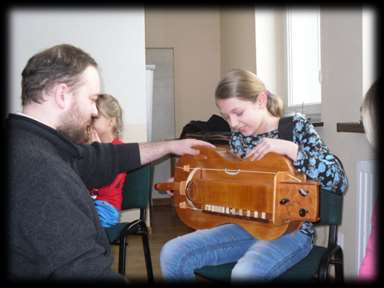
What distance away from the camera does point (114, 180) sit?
2219mm

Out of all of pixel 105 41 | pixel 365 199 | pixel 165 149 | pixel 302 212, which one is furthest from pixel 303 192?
pixel 105 41

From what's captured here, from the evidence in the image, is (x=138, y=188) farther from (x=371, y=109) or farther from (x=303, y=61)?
(x=303, y=61)

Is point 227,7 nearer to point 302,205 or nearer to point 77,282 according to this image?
point 302,205

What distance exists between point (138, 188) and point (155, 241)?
1801mm

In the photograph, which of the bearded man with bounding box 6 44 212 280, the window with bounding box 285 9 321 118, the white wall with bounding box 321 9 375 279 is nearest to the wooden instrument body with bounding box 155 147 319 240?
the bearded man with bounding box 6 44 212 280

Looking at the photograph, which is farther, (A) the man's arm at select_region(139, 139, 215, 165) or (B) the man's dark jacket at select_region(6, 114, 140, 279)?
(A) the man's arm at select_region(139, 139, 215, 165)

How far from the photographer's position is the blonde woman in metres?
1.58

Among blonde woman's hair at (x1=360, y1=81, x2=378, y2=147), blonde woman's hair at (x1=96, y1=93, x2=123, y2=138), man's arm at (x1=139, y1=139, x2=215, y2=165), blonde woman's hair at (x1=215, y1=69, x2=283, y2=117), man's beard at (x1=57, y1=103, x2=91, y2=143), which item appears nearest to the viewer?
blonde woman's hair at (x1=360, y1=81, x2=378, y2=147)

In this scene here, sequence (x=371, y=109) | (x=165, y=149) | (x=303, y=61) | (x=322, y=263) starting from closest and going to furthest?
1. (x=371, y=109)
2. (x=322, y=263)
3. (x=165, y=149)
4. (x=303, y=61)

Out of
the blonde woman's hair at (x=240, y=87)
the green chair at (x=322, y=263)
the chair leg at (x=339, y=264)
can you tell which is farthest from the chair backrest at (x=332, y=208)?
the blonde woman's hair at (x=240, y=87)

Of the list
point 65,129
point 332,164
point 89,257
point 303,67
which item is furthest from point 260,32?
point 89,257

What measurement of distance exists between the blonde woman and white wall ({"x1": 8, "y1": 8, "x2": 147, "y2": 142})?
2361 millimetres

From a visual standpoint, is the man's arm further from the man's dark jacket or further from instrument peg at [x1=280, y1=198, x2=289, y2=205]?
the man's dark jacket

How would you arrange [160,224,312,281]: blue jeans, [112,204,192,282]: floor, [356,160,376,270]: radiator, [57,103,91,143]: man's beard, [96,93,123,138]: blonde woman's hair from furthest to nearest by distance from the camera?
[112,204,192,282]: floor → [96,93,123,138]: blonde woman's hair → [356,160,376,270]: radiator → [160,224,312,281]: blue jeans → [57,103,91,143]: man's beard
